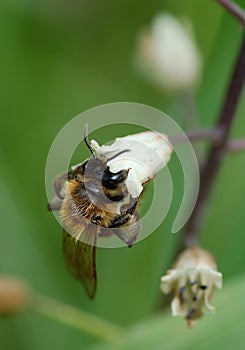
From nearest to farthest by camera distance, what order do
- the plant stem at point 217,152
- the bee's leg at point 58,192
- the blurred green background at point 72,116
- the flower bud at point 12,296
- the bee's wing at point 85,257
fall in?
the bee's wing at point 85,257
the bee's leg at point 58,192
the plant stem at point 217,152
the flower bud at point 12,296
the blurred green background at point 72,116

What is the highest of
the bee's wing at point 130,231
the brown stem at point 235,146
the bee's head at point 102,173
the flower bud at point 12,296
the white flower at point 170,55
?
the white flower at point 170,55

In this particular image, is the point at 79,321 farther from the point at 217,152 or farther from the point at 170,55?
the point at 170,55

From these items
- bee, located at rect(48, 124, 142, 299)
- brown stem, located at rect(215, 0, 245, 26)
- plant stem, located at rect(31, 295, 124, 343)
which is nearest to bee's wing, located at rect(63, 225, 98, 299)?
bee, located at rect(48, 124, 142, 299)

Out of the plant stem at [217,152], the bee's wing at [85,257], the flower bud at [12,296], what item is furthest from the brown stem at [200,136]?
the flower bud at [12,296]

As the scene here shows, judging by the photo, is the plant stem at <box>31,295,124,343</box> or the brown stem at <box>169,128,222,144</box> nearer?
the brown stem at <box>169,128,222,144</box>

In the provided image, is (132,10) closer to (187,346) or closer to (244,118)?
(244,118)

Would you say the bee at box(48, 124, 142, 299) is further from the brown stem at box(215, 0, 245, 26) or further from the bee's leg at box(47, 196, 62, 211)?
the brown stem at box(215, 0, 245, 26)

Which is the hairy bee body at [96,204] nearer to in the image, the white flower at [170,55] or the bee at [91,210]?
the bee at [91,210]
